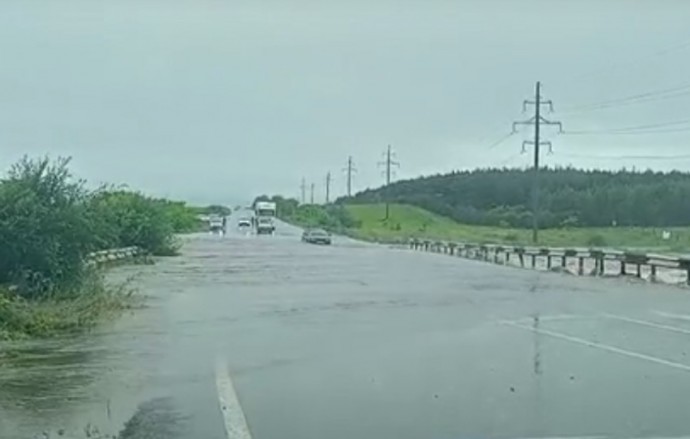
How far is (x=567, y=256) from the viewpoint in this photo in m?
54.7

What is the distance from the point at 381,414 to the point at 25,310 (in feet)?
42.2

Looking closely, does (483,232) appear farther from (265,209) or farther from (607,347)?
(607,347)

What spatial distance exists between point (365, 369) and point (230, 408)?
11.6ft

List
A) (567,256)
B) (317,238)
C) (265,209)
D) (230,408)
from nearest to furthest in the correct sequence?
(230,408)
(567,256)
(317,238)
(265,209)

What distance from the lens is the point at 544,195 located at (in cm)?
10262

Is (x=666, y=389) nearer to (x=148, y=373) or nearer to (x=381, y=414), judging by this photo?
(x=381, y=414)

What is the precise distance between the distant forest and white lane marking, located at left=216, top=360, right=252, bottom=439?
6327 centimetres

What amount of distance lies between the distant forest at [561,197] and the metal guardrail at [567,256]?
13.7 m

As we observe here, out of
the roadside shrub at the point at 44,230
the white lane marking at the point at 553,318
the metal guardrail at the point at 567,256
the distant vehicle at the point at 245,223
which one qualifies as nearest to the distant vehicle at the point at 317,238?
the metal guardrail at the point at 567,256

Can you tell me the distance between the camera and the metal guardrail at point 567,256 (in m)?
42.8

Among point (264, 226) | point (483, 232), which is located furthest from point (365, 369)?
point (264, 226)

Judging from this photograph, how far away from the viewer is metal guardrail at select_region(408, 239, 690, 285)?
140 feet

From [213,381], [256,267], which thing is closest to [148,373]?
[213,381]

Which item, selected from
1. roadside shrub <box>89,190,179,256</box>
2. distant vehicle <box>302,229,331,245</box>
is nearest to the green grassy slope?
distant vehicle <box>302,229,331,245</box>
